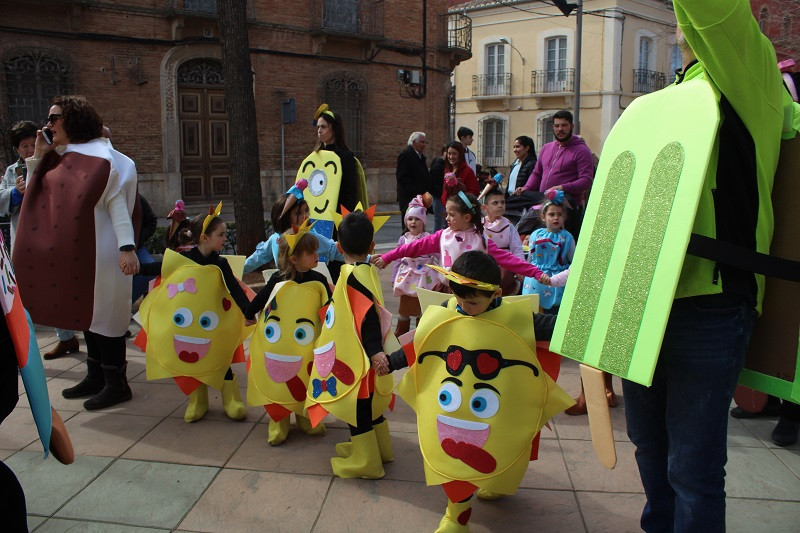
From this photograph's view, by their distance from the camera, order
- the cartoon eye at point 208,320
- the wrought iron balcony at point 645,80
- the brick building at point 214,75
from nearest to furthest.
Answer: the cartoon eye at point 208,320 < the brick building at point 214,75 < the wrought iron balcony at point 645,80

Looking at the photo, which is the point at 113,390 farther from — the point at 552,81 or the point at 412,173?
the point at 552,81

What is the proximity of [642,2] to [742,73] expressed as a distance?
3441cm

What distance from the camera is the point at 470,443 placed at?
2.83 m

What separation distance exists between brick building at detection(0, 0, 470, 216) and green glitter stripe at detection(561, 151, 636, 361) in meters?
16.0

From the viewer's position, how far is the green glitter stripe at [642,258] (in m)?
2.10

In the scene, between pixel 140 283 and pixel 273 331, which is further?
pixel 140 283

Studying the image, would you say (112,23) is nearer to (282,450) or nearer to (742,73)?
(282,450)

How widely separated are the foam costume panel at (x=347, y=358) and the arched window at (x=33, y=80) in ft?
48.7

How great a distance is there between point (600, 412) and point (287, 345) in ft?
6.18

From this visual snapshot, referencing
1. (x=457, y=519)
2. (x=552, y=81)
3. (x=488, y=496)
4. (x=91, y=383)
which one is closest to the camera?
(x=457, y=519)

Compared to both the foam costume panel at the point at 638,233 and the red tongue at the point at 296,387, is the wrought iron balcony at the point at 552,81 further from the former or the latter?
the foam costume panel at the point at 638,233

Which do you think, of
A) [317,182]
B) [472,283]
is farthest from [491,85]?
[472,283]

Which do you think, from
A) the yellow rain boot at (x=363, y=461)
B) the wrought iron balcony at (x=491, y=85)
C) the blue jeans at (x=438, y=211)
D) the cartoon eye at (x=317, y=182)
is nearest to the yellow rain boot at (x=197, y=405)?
the yellow rain boot at (x=363, y=461)

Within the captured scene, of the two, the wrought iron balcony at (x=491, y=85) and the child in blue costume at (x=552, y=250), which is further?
the wrought iron balcony at (x=491, y=85)
